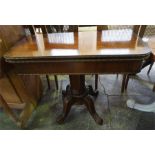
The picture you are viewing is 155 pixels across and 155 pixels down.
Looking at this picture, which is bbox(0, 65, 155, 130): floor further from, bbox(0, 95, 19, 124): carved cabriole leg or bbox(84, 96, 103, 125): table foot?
bbox(0, 95, 19, 124): carved cabriole leg

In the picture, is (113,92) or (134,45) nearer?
(134,45)

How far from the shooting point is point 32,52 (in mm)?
830

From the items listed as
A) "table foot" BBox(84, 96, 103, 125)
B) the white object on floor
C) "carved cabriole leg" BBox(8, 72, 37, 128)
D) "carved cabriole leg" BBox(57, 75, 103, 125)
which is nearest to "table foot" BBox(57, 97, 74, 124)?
"carved cabriole leg" BBox(57, 75, 103, 125)

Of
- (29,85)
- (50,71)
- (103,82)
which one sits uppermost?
(50,71)

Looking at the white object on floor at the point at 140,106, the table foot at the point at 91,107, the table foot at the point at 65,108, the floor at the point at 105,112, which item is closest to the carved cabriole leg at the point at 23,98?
the floor at the point at 105,112

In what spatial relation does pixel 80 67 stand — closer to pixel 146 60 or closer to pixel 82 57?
pixel 82 57

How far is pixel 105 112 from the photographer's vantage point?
1462mm

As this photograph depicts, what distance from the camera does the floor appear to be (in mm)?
1333

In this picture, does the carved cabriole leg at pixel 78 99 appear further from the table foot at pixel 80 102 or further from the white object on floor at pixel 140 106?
the white object on floor at pixel 140 106

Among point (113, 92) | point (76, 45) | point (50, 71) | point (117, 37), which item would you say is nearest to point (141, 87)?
point (113, 92)

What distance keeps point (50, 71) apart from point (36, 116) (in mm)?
783

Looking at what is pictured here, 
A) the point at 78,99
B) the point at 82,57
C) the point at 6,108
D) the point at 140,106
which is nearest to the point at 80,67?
the point at 82,57

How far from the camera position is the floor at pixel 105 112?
4.37 feet
